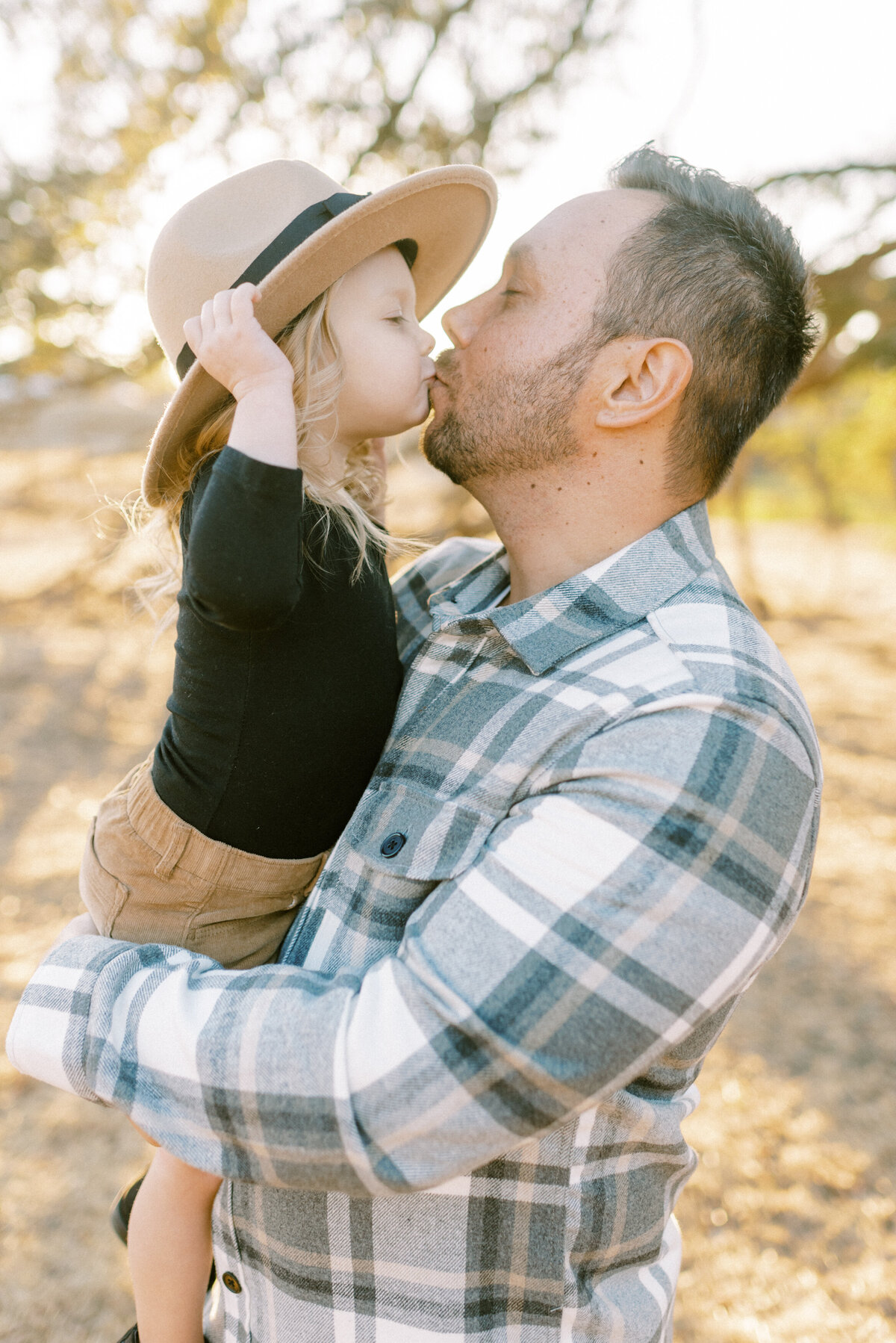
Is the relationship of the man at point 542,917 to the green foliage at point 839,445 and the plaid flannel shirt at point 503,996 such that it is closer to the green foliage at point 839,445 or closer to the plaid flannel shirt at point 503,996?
the plaid flannel shirt at point 503,996

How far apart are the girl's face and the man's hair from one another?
0.35 m

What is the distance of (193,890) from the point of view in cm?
157

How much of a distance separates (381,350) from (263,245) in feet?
0.87

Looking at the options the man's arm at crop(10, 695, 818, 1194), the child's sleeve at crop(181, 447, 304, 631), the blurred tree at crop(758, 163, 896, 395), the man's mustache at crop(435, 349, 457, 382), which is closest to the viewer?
the man's arm at crop(10, 695, 818, 1194)

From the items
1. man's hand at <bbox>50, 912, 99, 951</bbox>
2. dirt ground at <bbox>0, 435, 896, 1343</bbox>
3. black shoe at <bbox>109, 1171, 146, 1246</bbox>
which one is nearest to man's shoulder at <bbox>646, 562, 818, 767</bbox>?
man's hand at <bbox>50, 912, 99, 951</bbox>

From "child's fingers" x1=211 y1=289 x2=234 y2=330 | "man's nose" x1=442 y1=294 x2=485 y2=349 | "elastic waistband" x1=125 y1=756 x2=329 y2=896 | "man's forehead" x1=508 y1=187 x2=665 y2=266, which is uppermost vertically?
"man's forehead" x1=508 y1=187 x2=665 y2=266

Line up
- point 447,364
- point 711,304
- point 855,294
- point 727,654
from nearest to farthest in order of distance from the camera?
1. point 727,654
2. point 711,304
3. point 447,364
4. point 855,294

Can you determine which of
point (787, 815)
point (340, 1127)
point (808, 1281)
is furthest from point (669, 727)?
point (808, 1281)

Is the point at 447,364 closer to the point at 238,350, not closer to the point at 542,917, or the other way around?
the point at 238,350

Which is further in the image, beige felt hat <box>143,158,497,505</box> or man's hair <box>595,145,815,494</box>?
man's hair <box>595,145,815,494</box>

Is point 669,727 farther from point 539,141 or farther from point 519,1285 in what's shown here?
point 539,141

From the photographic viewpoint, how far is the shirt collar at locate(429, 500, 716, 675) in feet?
4.53

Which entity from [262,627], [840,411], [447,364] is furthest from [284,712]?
[840,411]

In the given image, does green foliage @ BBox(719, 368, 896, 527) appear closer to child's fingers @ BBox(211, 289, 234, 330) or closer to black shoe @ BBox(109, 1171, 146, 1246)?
child's fingers @ BBox(211, 289, 234, 330)
